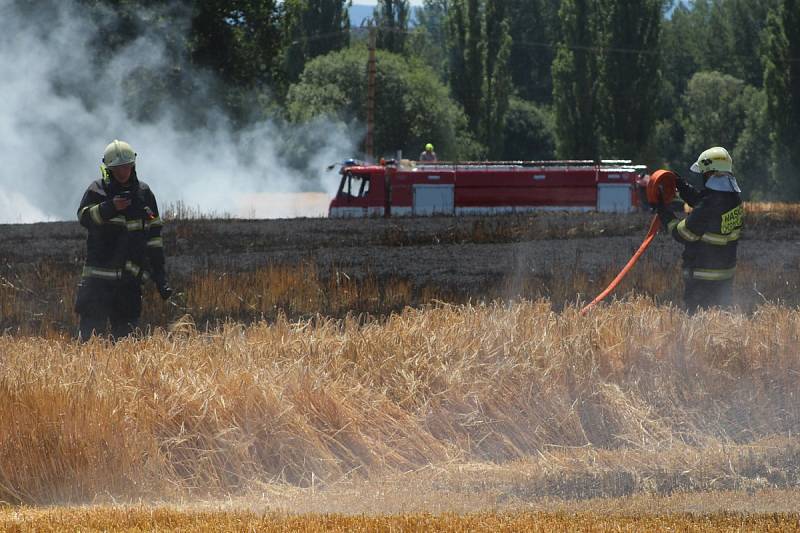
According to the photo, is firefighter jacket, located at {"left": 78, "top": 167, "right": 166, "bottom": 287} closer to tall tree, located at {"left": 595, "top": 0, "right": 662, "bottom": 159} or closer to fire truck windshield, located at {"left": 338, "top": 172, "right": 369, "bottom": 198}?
fire truck windshield, located at {"left": 338, "top": 172, "right": 369, "bottom": 198}

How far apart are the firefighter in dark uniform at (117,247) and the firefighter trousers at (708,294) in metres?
4.52

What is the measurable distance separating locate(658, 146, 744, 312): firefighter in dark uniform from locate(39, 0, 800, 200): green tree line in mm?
29560

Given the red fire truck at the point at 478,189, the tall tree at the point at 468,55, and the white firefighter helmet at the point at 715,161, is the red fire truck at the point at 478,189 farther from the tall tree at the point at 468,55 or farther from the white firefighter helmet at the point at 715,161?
the tall tree at the point at 468,55

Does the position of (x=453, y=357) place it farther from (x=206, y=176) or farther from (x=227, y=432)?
(x=206, y=176)

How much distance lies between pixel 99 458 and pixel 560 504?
9.36 ft

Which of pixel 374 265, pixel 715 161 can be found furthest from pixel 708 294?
pixel 374 265

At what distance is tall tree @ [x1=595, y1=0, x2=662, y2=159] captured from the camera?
53875 mm

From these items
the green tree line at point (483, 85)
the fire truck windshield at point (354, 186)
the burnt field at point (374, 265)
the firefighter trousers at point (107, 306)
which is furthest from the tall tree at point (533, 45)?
the firefighter trousers at point (107, 306)

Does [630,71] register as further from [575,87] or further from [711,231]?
[711,231]

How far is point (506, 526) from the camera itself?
6.57 m

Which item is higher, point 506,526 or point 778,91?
point 778,91

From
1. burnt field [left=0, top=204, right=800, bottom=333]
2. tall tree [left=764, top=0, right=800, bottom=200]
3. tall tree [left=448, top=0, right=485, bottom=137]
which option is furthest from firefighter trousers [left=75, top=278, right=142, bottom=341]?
tall tree [left=448, top=0, right=485, bottom=137]

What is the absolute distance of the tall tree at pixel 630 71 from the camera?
5388 centimetres

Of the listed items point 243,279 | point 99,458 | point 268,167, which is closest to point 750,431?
point 99,458
